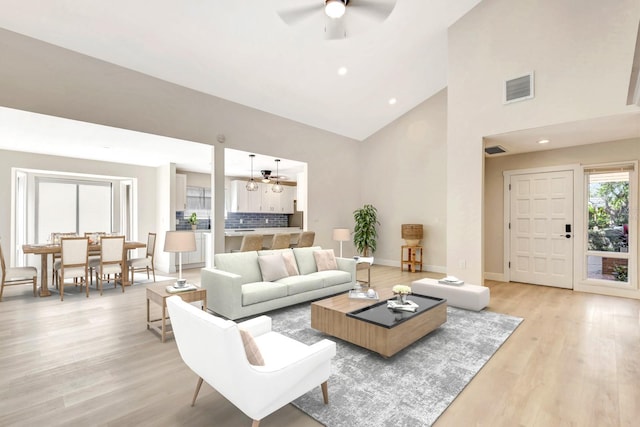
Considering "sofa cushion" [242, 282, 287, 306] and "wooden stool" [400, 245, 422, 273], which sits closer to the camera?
"sofa cushion" [242, 282, 287, 306]

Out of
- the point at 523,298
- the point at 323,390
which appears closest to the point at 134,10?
the point at 323,390

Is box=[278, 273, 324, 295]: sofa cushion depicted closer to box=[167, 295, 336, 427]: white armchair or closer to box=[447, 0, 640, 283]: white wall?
box=[167, 295, 336, 427]: white armchair

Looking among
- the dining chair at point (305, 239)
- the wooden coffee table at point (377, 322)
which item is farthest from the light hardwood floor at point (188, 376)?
the dining chair at point (305, 239)

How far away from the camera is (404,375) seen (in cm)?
256

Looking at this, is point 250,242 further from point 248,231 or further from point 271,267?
point 248,231

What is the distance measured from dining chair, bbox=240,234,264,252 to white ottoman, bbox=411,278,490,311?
3.03 metres

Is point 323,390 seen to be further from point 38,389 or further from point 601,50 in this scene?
point 601,50

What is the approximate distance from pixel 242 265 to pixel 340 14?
329cm

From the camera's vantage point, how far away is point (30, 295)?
5.12 m

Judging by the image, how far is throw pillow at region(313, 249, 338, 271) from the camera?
5218 millimetres

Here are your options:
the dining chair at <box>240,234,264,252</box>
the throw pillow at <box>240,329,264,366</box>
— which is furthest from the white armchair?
the dining chair at <box>240,234,264,252</box>

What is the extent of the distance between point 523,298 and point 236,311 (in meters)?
4.57

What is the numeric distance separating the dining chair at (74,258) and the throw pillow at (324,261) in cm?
384

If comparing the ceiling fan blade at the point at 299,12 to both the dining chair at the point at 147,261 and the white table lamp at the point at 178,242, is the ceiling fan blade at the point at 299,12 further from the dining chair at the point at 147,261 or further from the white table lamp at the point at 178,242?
the dining chair at the point at 147,261
